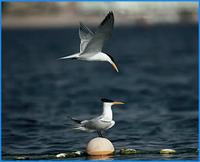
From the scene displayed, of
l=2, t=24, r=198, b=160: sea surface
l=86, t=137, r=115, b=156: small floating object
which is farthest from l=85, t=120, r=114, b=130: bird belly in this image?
l=2, t=24, r=198, b=160: sea surface

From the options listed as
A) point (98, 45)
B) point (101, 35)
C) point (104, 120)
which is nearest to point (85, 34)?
point (98, 45)

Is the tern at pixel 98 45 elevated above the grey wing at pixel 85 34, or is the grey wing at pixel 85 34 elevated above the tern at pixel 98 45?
the grey wing at pixel 85 34

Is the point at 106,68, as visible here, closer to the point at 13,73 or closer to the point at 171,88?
the point at 13,73

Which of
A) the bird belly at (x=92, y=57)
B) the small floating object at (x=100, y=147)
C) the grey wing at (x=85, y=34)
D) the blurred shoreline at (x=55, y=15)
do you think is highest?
the blurred shoreline at (x=55, y=15)

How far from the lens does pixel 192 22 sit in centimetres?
11800

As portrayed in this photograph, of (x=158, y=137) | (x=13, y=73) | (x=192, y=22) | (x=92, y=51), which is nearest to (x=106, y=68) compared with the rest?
(x=13, y=73)

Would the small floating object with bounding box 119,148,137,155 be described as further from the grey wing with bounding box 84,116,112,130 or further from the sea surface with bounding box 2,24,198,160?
the grey wing with bounding box 84,116,112,130

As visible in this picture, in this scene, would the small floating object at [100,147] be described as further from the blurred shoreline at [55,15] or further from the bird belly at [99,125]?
the blurred shoreline at [55,15]

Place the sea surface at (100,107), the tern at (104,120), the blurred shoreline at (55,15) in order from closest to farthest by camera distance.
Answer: the tern at (104,120)
the sea surface at (100,107)
the blurred shoreline at (55,15)

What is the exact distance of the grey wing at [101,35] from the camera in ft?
34.8

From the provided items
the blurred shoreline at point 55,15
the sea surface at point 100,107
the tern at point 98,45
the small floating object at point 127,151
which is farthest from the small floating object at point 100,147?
the blurred shoreline at point 55,15

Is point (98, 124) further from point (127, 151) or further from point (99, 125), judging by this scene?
point (127, 151)

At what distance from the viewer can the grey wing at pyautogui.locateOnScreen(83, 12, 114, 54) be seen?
10.6 metres

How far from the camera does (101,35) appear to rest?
10.8m
